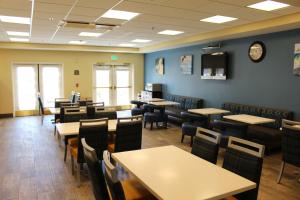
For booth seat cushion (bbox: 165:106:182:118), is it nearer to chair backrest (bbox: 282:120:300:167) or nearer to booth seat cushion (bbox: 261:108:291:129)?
booth seat cushion (bbox: 261:108:291:129)

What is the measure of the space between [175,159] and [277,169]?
2.73m

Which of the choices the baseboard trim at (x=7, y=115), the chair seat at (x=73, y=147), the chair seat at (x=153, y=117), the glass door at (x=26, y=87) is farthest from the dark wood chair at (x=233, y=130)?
the baseboard trim at (x=7, y=115)

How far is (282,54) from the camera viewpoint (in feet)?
18.2

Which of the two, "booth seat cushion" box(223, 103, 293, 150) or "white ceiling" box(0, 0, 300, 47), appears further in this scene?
"booth seat cushion" box(223, 103, 293, 150)

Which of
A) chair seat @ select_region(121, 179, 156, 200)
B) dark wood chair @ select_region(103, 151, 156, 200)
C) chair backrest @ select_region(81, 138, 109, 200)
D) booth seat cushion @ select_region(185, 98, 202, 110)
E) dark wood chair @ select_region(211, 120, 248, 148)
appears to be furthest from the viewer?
booth seat cushion @ select_region(185, 98, 202, 110)

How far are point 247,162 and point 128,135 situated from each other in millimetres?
1870

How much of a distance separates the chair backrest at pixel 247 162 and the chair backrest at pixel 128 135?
1581 millimetres

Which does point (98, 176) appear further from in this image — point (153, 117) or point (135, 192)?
point (153, 117)

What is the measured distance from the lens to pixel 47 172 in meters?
4.13

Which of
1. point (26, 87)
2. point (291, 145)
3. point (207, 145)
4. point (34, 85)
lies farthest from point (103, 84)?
point (207, 145)

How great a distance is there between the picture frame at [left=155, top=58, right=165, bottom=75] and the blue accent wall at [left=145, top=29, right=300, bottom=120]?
1240 millimetres

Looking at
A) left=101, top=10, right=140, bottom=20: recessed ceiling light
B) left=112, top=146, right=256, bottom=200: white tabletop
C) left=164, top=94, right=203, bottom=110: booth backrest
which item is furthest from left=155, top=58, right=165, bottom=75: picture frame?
left=112, top=146, right=256, bottom=200: white tabletop

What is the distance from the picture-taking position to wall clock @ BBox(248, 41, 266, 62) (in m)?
5.95

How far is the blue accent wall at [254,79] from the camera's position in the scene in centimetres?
541
